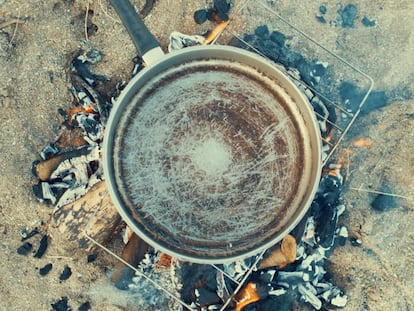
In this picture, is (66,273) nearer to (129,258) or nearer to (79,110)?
(129,258)

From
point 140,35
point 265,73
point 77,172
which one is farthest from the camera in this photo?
point 77,172

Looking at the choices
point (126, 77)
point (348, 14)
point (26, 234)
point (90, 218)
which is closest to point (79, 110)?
A: point (126, 77)

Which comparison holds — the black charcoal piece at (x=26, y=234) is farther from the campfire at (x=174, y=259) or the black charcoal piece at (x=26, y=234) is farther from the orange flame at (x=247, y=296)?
the orange flame at (x=247, y=296)

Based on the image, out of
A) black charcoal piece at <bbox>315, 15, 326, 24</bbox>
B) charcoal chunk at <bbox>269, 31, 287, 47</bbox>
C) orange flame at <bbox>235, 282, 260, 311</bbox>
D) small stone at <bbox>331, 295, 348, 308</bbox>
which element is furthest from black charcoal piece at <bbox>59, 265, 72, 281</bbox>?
black charcoal piece at <bbox>315, 15, 326, 24</bbox>

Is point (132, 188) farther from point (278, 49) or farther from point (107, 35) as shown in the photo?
point (278, 49)

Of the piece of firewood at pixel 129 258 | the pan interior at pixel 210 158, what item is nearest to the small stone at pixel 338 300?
the pan interior at pixel 210 158

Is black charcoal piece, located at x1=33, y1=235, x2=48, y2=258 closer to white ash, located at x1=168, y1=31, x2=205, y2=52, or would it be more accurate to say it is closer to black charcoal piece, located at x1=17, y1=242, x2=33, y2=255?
black charcoal piece, located at x1=17, y1=242, x2=33, y2=255
